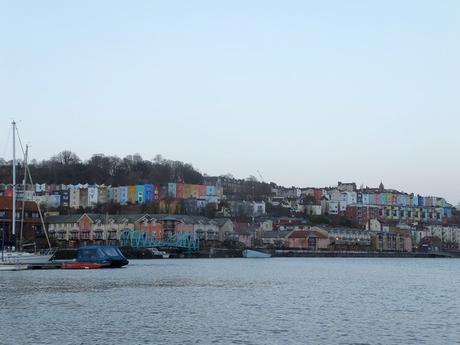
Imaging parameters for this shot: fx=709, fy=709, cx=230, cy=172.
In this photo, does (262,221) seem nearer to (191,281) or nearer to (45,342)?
(191,281)

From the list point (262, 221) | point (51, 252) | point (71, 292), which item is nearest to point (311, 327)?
point (71, 292)

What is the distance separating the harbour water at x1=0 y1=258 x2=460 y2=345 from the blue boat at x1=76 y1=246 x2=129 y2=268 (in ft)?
86.9

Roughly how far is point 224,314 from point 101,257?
5088cm

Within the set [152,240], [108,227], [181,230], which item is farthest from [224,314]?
[181,230]

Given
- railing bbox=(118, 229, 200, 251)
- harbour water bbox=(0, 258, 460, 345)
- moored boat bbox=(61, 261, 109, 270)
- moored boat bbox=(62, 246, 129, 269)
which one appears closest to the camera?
harbour water bbox=(0, 258, 460, 345)

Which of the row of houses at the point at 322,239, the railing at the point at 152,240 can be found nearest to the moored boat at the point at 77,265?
the railing at the point at 152,240

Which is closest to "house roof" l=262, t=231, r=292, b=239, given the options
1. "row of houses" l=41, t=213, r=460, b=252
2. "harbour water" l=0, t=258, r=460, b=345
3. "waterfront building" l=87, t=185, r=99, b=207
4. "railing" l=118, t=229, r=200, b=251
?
"row of houses" l=41, t=213, r=460, b=252

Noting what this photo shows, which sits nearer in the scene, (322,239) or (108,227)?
(108,227)

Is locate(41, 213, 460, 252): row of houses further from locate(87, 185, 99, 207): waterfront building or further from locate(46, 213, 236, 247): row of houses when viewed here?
locate(87, 185, 99, 207): waterfront building

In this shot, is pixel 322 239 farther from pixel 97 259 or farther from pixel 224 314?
pixel 224 314

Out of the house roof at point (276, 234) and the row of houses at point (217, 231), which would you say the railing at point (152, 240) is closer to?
the row of houses at point (217, 231)

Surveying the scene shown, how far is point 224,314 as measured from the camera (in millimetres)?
35781

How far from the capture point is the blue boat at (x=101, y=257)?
8375cm

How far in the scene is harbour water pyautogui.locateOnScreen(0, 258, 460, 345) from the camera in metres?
28.5
